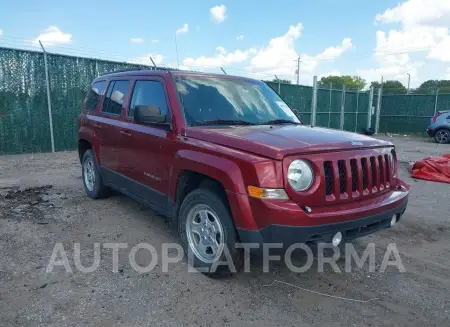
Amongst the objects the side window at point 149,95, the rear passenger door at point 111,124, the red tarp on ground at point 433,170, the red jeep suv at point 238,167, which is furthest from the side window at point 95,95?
the red tarp on ground at point 433,170

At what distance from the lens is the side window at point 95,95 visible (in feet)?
18.5

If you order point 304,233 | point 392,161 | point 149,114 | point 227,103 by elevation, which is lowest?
point 304,233

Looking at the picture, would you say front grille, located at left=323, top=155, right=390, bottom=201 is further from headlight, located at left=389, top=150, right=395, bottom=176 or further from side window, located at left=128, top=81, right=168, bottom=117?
side window, located at left=128, top=81, right=168, bottom=117

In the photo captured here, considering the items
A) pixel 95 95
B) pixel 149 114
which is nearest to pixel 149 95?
pixel 149 114

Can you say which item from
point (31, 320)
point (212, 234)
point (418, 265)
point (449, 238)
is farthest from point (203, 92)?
point (449, 238)

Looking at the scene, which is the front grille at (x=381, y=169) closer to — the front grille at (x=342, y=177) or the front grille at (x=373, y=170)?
the front grille at (x=373, y=170)

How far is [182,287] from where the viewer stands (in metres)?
3.36

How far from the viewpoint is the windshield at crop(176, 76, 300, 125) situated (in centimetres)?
394

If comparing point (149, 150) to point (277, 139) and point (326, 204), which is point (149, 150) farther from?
point (326, 204)

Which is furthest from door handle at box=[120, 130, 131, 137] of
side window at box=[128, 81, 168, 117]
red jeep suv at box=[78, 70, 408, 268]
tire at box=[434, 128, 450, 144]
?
tire at box=[434, 128, 450, 144]

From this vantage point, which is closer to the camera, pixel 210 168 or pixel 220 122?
pixel 210 168

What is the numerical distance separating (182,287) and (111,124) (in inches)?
102

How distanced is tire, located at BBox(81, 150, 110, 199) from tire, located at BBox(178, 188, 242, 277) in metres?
2.46

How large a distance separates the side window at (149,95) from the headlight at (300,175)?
168 centimetres
